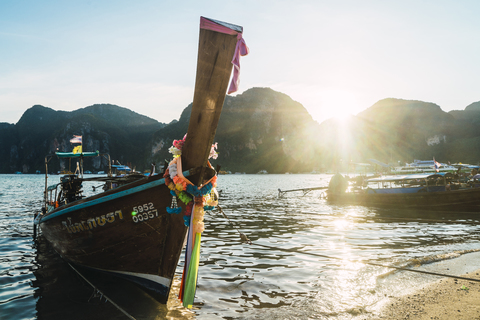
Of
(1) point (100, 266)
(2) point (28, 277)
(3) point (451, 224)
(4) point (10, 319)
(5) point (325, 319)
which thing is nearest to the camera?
(5) point (325, 319)

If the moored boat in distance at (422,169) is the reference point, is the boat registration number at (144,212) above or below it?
above

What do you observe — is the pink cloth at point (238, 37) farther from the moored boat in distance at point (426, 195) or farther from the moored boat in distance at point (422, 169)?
the moored boat in distance at point (422, 169)

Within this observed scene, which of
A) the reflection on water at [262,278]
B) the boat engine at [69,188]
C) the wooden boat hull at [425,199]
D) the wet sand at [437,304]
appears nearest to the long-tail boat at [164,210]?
the reflection on water at [262,278]

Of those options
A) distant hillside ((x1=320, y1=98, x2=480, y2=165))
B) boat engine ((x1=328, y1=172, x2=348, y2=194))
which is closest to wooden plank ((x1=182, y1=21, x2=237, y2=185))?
boat engine ((x1=328, y1=172, x2=348, y2=194))

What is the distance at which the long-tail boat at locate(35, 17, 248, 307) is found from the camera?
4.72m

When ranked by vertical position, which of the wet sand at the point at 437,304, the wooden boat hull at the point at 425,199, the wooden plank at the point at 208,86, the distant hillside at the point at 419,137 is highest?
the distant hillside at the point at 419,137

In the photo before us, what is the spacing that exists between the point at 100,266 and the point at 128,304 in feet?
5.46

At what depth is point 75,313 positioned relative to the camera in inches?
242

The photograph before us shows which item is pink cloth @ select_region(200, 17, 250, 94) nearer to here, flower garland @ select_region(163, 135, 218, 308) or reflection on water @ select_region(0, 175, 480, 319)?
flower garland @ select_region(163, 135, 218, 308)

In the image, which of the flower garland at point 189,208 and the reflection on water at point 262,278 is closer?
the flower garland at point 189,208

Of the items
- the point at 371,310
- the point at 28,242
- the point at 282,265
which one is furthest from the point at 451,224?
the point at 28,242

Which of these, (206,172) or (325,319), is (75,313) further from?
(325,319)

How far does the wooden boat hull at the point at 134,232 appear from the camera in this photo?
600 centimetres

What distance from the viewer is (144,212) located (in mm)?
6125
